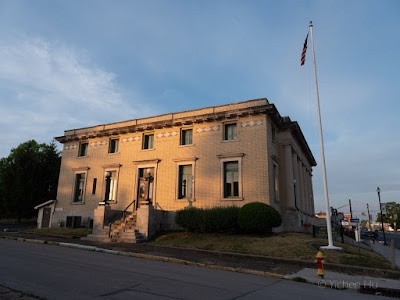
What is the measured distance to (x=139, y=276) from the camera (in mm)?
9133

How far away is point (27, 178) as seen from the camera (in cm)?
4216

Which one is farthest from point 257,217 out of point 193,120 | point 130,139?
point 130,139

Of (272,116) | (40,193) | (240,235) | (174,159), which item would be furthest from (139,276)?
(40,193)

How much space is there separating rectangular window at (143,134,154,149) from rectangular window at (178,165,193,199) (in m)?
3.72

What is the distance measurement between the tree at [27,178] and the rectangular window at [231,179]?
32.0m

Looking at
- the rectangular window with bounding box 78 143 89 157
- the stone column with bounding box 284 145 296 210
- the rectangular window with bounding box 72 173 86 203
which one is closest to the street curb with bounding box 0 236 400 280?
the stone column with bounding box 284 145 296 210

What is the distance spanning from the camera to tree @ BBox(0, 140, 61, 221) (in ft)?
134

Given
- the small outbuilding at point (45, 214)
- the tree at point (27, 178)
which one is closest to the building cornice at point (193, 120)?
the small outbuilding at point (45, 214)

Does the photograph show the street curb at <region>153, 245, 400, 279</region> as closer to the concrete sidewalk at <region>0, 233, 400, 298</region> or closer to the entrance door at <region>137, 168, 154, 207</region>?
the concrete sidewalk at <region>0, 233, 400, 298</region>

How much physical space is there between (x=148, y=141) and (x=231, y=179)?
828 centimetres

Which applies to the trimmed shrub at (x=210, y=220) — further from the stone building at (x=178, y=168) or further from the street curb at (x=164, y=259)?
the street curb at (x=164, y=259)

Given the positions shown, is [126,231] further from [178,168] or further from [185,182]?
[178,168]

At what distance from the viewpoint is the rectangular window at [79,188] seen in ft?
90.3

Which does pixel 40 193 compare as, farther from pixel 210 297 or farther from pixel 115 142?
pixel 210 297
